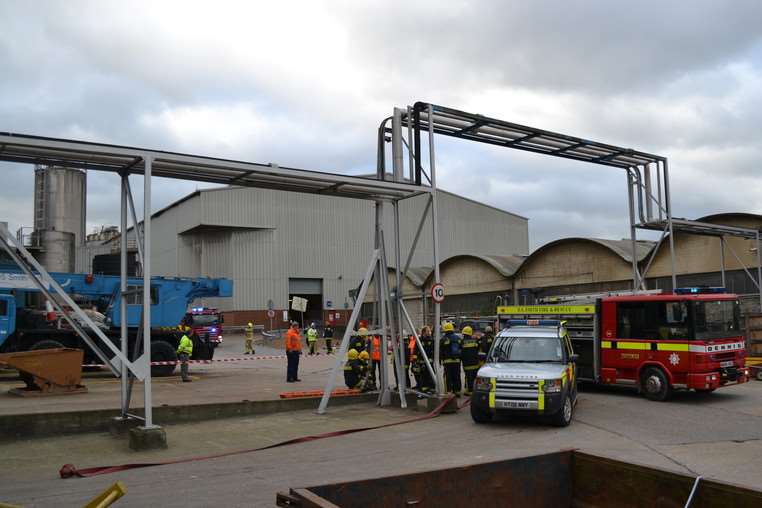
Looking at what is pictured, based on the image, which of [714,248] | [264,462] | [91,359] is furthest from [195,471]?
[714,248]

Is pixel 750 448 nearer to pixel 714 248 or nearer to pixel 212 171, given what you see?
pixel 212 171

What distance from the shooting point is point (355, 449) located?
34.2 ft

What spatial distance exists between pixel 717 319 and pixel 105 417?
12.8 meters

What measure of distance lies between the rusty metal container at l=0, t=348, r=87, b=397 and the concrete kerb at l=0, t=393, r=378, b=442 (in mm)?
4560

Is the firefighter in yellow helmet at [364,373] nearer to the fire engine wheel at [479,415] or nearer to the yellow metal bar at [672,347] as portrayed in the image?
the fire engine wheel at [479,415]

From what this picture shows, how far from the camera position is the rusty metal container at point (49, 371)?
15672mm

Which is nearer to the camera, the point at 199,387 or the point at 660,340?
the point at 660,340

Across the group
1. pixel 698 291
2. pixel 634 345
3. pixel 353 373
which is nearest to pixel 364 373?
pixel 353 373

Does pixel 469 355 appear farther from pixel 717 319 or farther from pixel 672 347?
pixel 717 319

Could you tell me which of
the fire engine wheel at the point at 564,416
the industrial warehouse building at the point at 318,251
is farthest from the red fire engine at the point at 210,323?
the fire engine wheel at the point at 564,416

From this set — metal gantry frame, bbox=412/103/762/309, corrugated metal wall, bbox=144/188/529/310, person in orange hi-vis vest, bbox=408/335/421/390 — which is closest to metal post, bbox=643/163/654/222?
metal gantry frame, bbox=412/103/762/309

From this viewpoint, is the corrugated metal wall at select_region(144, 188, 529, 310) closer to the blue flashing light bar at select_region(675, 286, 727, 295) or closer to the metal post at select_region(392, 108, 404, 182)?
the blue flashing light bar at select_region(675, 286, 727, 295)

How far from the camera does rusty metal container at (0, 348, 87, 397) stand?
15672 mm

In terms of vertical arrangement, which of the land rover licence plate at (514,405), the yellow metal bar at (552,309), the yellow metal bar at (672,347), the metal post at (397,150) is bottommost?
the land rover licence plate at (514,405)
